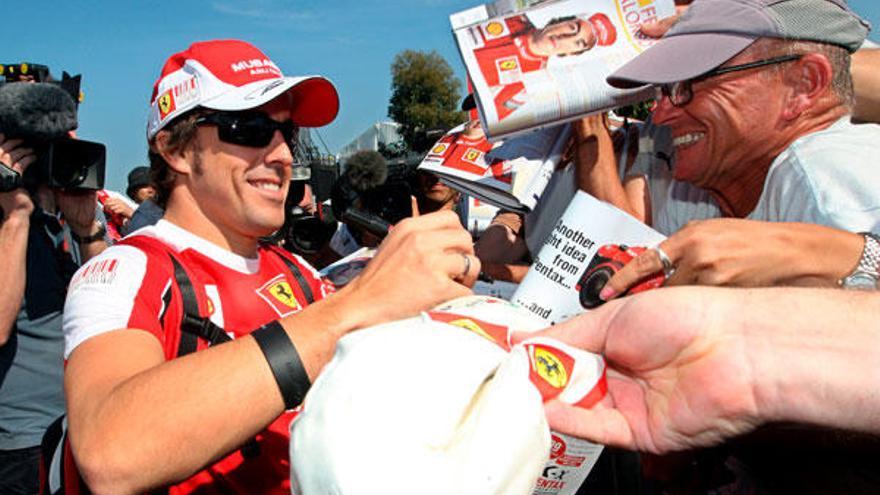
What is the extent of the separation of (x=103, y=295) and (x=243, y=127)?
76 cm

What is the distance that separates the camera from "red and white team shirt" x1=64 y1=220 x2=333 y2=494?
1.63m

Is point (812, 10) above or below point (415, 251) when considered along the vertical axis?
above

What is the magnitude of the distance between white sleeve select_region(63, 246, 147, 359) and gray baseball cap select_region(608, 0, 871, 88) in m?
1.48

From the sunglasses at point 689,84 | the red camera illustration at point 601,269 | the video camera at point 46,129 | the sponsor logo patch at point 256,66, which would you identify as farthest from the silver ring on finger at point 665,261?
the video camera at point 46,129

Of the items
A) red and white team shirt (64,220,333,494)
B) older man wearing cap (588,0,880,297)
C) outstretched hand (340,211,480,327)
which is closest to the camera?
older man wearing cap (588,0,880,297)

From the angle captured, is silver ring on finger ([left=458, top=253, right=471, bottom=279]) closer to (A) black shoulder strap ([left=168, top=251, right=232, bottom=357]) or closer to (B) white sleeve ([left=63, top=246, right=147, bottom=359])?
(A) black shoulder strap ([left=168, top=251, right=232, bottom=357])

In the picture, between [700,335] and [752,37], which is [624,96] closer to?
[752,37]

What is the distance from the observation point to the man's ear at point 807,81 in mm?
1813

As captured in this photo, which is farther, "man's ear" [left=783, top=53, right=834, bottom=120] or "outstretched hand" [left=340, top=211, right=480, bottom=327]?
"man's ear" [left=783, top=53, right=834, bottom=120]

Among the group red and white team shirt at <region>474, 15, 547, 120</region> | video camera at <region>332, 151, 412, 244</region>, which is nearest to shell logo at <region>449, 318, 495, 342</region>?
red and white team shirt at <region>474, 15, 547, 120</region>

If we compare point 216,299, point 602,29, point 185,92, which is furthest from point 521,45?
point 216,299

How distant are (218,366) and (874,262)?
1.41 meters

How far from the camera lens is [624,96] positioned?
6.92 feet

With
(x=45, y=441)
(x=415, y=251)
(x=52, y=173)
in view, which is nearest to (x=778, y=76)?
(x=415, y=251)
